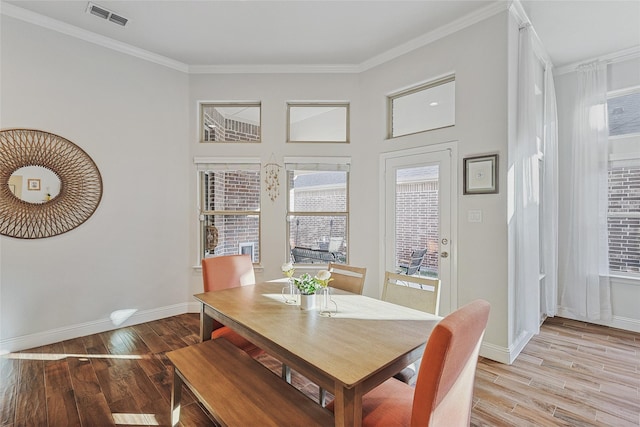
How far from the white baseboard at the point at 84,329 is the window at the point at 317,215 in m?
1.65

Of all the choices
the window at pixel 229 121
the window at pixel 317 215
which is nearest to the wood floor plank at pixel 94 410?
the window at pixel 317 215

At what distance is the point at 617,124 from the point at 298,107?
3859 mm

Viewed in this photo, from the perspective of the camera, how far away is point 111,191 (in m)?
3.45

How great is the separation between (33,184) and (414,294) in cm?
372

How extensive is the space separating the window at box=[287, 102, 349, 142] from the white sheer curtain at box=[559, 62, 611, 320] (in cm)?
287

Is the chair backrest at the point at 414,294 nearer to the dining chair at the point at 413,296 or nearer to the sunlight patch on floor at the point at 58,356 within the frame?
the dining chair at the point at 413,296

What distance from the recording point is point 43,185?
119 inches

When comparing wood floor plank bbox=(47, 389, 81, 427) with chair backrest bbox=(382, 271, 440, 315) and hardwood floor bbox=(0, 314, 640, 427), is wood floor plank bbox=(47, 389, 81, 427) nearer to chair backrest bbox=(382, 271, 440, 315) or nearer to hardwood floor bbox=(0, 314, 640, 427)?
hardwood floor bbox=(0, 314, 640, 427)

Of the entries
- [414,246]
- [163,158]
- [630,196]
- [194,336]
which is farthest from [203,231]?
[630,196]

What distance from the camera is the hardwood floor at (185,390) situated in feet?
6.53

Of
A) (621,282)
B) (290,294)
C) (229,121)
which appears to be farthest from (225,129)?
(621,282)

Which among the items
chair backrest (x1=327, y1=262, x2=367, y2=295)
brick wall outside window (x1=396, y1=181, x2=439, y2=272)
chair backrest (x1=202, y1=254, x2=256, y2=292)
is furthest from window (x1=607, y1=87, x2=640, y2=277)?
chair backrest (x1=202, y1=254, x2=256, y2=292)

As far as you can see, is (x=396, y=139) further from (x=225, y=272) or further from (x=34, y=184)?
(x=34, y=184)

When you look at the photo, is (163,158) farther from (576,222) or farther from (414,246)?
(576,222)
